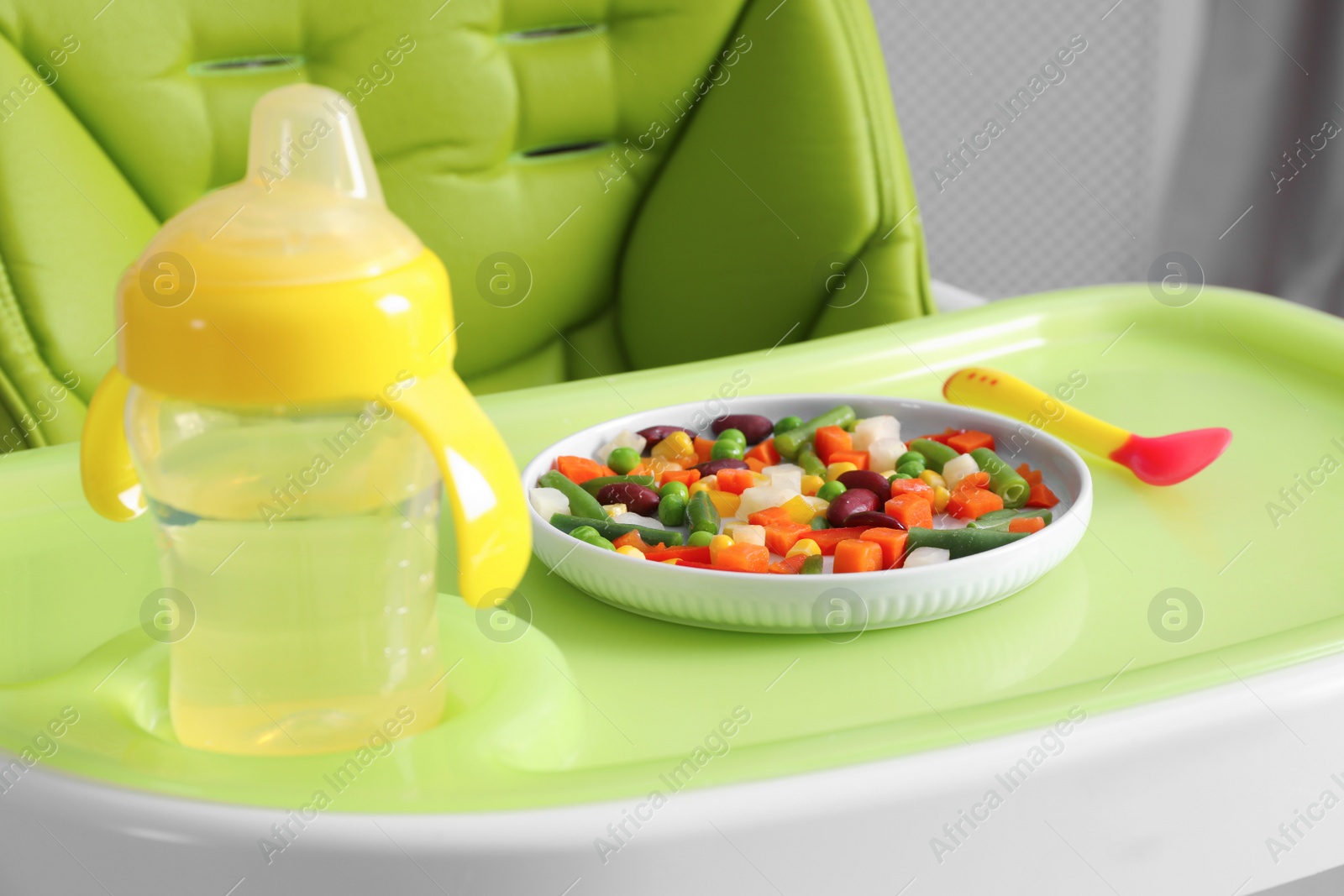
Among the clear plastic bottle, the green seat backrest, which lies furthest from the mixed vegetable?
the green seat backrest

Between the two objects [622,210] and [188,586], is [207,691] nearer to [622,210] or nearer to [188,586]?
[188,586]

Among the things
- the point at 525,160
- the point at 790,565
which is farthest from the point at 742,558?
the point at 525,160

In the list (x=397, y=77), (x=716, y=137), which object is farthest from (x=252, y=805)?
(x=716, y=137)

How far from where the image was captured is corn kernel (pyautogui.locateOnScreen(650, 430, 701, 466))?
2.28 feet

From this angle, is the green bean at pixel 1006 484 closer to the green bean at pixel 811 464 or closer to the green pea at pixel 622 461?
the green bean at pixel 811 464

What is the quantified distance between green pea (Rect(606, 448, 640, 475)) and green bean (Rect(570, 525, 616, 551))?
10 centimetres

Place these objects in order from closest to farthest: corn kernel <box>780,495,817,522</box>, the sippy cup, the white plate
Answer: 1. the sippy cup
2. the white plate
3. corn kernel <box>780,495,817,522</box>

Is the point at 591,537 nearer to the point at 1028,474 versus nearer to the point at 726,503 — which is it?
the point at 726,503

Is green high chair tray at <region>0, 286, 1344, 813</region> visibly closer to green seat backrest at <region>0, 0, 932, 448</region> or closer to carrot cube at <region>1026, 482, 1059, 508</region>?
carrot cube at <region>1026, 482, 1059, 508</region>

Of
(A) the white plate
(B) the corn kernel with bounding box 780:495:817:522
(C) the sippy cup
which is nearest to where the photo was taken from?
(C) the sippy cup

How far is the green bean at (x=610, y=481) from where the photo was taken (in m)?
0.64

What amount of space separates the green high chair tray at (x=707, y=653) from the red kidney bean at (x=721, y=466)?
11cm

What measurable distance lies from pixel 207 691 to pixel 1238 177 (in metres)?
2.75

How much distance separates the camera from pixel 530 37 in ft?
3.54
